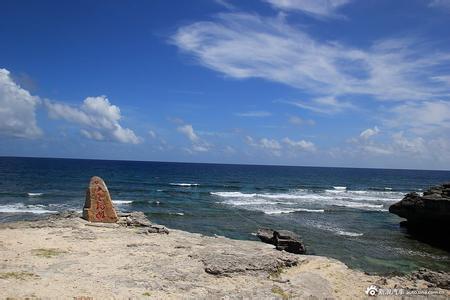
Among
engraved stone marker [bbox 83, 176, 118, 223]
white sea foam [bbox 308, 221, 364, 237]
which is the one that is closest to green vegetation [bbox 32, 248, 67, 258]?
engraved stone marker [bbox 83, 176, 118, 223]

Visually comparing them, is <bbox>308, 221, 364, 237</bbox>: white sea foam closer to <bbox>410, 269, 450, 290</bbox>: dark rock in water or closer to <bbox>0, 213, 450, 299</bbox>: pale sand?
<bbox>0, 213, 450, 299</bbox>: pale sand

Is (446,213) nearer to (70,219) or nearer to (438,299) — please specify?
(438,299)

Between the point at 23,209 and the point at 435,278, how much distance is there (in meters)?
30.9

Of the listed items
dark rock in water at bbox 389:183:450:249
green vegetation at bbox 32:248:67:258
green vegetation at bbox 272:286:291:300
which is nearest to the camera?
green vegetation at bbox 272:286:291:300

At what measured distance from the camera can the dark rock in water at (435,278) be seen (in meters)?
13.1

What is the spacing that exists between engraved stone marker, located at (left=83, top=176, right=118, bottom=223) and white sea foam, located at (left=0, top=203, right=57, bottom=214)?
15.2m

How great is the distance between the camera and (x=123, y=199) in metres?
44.5

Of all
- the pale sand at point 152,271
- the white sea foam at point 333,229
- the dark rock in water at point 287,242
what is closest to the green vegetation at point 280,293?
the pale sand at point 152,271

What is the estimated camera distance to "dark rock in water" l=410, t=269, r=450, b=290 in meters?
13.1

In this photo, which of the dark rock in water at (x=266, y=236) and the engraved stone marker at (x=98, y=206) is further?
the dark rock in water at (x=266, y=236)

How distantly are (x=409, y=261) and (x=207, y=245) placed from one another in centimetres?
1165

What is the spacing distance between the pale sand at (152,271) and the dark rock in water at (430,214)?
14877mm

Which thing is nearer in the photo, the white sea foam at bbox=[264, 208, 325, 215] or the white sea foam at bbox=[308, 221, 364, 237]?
the white sea foam at bbox=[308, 221, 364, 237]

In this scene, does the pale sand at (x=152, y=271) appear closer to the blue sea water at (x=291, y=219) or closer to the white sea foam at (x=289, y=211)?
the blue sea water at (x=291, y=219)
